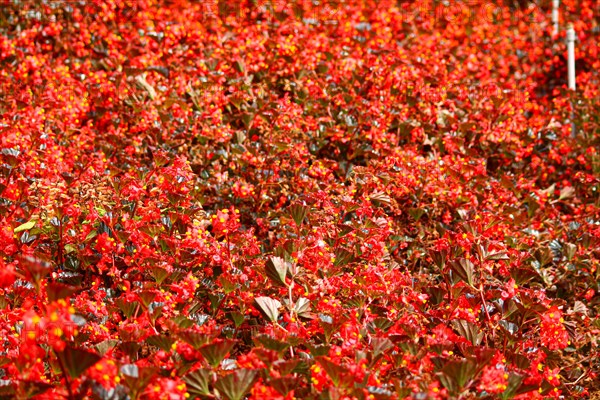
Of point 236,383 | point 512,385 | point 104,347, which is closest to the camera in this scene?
point 236,383

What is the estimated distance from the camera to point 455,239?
2.90 metres

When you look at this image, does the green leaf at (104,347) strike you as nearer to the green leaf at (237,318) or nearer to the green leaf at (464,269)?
the green leaf at (237,318)

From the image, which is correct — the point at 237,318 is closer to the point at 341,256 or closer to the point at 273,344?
the point at 273,344

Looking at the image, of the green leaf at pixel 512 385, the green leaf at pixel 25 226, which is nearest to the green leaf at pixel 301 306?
the green leaf at pixel 512 385

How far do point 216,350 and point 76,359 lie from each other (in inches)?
15.2

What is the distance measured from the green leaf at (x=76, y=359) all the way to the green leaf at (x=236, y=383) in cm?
33

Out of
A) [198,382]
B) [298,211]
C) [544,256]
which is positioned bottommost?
[544,256]

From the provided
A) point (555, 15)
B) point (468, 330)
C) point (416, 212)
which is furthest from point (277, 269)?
point (555, 15)

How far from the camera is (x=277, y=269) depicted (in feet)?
7.95

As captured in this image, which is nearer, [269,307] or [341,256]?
[269,307]

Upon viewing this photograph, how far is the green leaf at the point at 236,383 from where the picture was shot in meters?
1.88

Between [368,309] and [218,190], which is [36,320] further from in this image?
[218,190]

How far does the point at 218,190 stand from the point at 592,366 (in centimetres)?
198

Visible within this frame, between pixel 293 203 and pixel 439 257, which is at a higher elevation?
pixel 293 203
